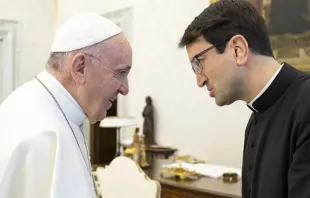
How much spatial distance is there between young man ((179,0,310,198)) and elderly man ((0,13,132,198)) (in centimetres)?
32

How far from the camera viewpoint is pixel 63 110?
5.50 ft

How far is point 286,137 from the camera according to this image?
1.49 metres

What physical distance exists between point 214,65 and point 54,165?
2.06 ft

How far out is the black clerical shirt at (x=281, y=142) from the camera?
54.1 inches

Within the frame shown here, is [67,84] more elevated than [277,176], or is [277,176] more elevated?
[67,84]

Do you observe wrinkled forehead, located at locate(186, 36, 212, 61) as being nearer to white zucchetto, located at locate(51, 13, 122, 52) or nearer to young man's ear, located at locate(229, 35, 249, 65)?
young man's ear, located at locate(229, 35, 249, 65)

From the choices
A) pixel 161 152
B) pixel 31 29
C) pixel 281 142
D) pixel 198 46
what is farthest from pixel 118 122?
pixel 281 142

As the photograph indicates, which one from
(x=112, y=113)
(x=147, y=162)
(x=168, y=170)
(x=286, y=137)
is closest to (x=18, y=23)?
(x=112, y=113)

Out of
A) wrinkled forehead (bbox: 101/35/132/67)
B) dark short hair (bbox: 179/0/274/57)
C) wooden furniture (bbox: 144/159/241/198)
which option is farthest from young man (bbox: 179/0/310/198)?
wooden furniture (bbox: 144/159/241/198)

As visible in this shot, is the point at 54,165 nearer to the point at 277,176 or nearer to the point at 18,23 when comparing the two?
the point at 277,176

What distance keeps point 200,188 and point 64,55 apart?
5.73ft

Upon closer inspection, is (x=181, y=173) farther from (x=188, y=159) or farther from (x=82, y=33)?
(x=82, y=33)

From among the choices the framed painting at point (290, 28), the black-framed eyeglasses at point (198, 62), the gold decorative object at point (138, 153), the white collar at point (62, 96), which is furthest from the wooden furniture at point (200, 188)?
the white collar at point (62, 96)

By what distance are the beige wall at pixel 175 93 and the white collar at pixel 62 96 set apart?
2603 millimetres
